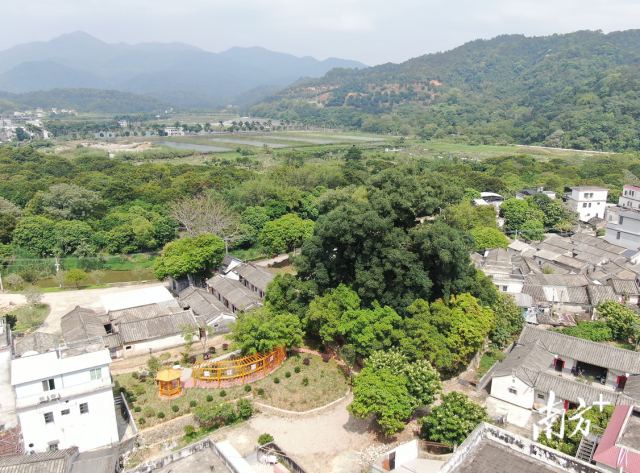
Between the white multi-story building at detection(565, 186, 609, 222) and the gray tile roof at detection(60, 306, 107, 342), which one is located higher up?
the white multi-story building at detection(565, 186, 609, 222)

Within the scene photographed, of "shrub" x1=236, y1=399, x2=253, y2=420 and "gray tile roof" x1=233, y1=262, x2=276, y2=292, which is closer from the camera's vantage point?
"shrub" x1=236, y1=399, x2=253, y2=420

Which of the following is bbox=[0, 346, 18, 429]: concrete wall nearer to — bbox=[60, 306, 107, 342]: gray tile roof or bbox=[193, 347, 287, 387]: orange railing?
bbox=[60, 306, 107, 342]: gray tile roof

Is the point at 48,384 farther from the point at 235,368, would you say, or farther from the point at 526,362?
the point at 526,362

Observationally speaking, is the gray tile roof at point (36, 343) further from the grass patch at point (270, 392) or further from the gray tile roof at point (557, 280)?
the gray tile roof at point (557, 280)

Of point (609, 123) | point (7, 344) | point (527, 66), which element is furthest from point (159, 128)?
point (527, 66)

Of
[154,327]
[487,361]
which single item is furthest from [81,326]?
[487,361]

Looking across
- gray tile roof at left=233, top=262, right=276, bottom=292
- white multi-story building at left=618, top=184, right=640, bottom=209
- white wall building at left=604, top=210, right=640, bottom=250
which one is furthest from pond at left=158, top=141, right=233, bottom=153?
white wall building at left=604, top=210, right=640, bottom=250
